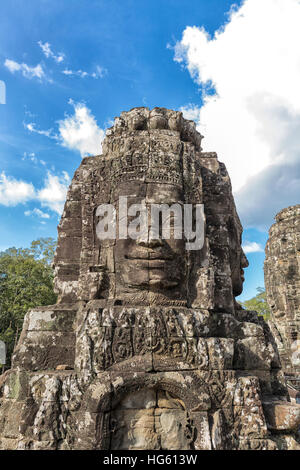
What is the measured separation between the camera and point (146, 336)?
14.3ft

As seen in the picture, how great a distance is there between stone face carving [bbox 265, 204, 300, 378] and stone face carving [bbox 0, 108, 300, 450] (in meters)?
8.95

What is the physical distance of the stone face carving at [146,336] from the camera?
4.06 meters

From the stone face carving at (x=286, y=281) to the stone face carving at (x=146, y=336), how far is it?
8.95 meters

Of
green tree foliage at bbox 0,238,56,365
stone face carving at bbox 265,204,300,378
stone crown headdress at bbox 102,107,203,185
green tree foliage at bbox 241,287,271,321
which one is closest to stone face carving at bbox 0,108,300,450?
stone crown headdress at bbox 102,107,203,185

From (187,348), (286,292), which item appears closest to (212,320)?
(187,348)

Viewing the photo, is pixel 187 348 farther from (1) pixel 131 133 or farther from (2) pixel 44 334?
(1) pixel 131 133

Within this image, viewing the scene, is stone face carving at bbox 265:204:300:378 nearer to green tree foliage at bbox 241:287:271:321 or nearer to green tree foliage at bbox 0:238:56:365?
green tree foliage at bbox 0:238:56:365

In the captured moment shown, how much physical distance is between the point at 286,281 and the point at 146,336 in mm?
12193

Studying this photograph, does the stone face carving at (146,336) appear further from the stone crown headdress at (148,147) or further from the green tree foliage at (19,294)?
the green tree foliage at (19,294)

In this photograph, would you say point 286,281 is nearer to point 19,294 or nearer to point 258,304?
point 19,294

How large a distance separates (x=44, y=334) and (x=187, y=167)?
11.7 feet

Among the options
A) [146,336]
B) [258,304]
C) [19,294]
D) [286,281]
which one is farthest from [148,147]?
[258,304]
